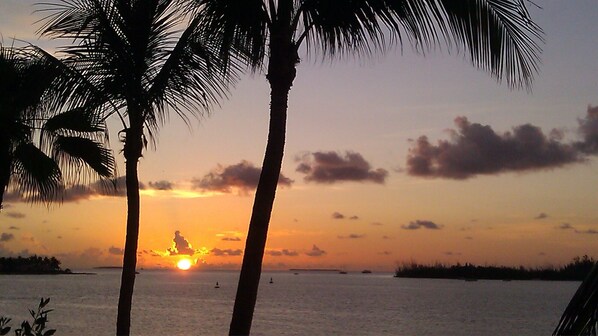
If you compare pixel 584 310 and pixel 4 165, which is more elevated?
pixel 4 165

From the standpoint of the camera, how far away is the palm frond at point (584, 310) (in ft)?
8.40

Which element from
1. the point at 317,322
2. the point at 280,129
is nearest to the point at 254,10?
the point at 280,129

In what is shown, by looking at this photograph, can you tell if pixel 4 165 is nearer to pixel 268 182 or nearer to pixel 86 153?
pixel 86 153

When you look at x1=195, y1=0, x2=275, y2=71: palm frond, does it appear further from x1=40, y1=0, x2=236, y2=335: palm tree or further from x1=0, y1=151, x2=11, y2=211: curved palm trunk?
x1=0, y1=151, x2=11, y2=211: curved palm trunk

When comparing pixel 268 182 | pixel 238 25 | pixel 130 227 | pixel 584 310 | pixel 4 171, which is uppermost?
pixel 238 25

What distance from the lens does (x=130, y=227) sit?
28.3 ft

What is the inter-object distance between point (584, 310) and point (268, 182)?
338 centimetres

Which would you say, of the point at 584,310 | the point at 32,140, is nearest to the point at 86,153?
the point at 32,140

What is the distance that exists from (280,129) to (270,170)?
0.34m

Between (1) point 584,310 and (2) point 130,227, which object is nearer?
(1) point 584,310

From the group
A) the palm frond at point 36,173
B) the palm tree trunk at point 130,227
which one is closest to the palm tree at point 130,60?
the palm tree trunk at point 130,227

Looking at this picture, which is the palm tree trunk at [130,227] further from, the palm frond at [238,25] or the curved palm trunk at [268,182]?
the curved palm trunk at [268,182]

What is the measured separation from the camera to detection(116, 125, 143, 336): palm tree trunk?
8.34 meters

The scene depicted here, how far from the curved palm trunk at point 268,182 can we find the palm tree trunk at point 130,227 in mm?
3143
